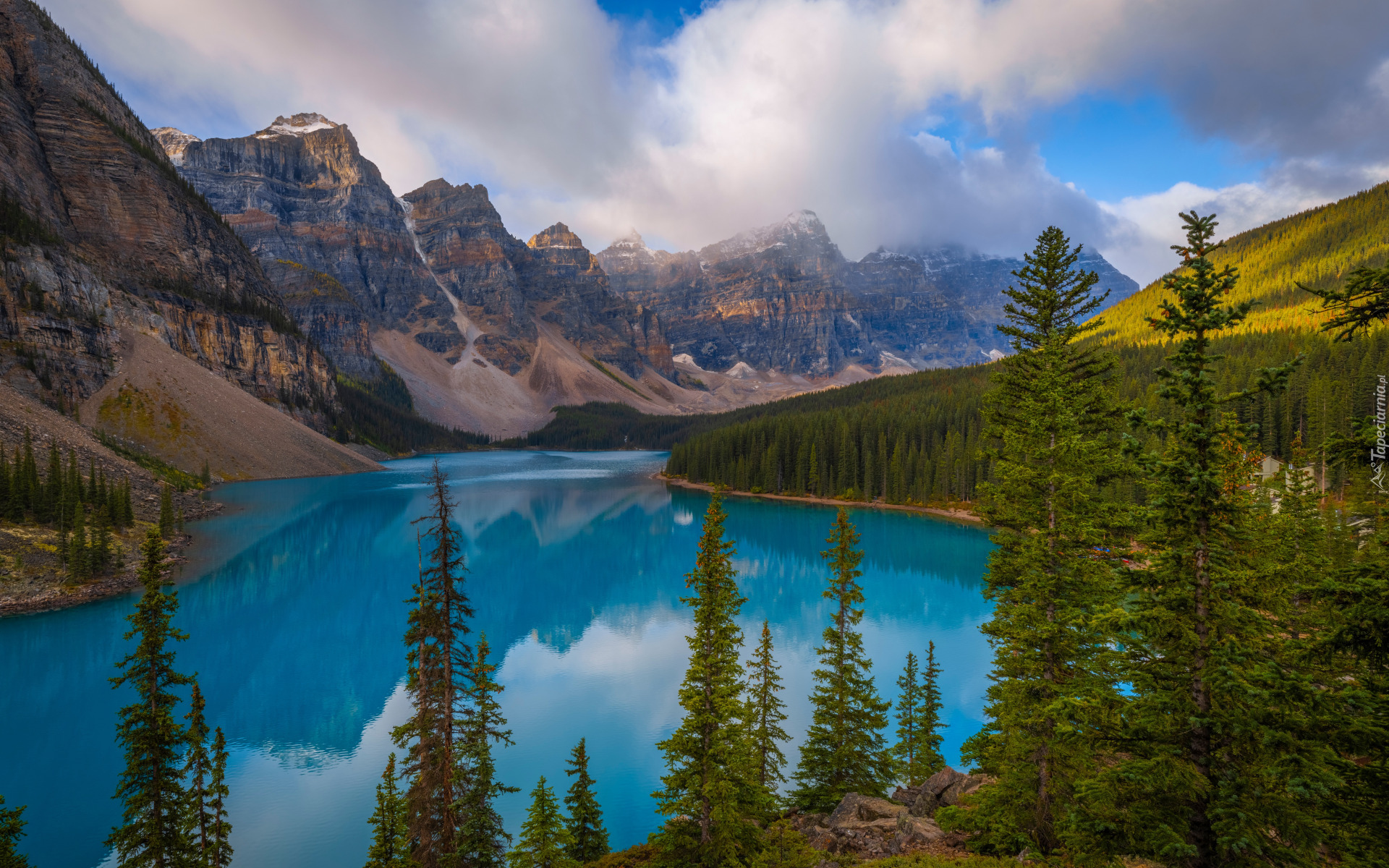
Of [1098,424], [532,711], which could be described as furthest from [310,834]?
[1098,424]

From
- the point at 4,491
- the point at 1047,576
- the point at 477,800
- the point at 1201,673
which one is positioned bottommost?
the point at 477,800

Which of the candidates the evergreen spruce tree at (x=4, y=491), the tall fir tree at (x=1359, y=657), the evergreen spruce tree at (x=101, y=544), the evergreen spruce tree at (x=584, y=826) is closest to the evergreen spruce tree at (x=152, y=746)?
the evergreen spruce tree at (x=584, y=826)

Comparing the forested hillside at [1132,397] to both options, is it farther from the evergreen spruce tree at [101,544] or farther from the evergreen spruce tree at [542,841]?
the evergreen spruce tree at [101,544]

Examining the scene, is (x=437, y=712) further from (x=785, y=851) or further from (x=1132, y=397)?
(x=1132, y=397)

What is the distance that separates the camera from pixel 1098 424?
45.0ft

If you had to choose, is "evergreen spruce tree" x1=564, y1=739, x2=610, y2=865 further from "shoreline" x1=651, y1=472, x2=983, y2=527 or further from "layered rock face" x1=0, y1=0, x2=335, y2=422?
"layered rock face" x1=0, y1=0, x2=335, y2=422

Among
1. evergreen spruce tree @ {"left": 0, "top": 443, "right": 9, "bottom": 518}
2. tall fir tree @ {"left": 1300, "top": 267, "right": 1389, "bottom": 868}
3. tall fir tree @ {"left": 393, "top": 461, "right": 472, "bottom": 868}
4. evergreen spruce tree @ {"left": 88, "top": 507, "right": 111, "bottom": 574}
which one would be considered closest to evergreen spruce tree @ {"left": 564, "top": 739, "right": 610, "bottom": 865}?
tall fir tree @ {"left": 393, "top": 461, "right": 472, "bottom": 868}

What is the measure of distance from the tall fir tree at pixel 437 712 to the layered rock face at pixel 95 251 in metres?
102

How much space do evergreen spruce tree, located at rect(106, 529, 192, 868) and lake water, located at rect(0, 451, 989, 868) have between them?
18.4ft

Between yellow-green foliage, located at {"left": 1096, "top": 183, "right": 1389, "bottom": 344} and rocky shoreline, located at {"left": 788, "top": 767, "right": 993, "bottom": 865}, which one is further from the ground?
yellow-green foliage, located at {"left": 1096, "top": 183, "right": 1389, "bottom": 344}

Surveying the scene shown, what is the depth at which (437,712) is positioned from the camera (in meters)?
14.8

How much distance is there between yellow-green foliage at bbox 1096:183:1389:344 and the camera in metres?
93.8

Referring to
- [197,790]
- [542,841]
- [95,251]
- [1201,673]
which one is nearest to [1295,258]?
[1201,673]

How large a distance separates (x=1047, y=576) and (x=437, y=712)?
14076mm
